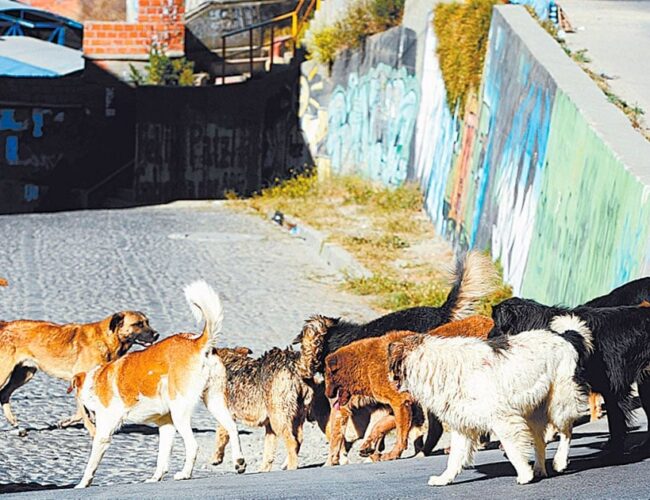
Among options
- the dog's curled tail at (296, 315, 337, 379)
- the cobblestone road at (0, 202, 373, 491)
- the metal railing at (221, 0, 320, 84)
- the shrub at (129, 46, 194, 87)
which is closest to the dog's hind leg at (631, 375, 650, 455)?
the dog's curled tail at (296, 315, 337, 379)

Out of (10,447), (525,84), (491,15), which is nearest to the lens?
(10,447)

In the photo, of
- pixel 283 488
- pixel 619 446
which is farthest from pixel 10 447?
pixel 619 446

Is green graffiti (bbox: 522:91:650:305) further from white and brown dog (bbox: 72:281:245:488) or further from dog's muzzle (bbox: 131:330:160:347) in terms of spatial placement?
dog's muzzle (bbox: 131:330:160:347)

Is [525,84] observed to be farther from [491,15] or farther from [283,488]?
[283,488]

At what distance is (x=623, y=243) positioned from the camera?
9.90 metres

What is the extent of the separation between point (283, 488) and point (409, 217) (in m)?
14.5

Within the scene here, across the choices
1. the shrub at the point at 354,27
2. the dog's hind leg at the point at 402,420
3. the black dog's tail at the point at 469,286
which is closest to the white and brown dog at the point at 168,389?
the dog's hind leg at the point at 402,420

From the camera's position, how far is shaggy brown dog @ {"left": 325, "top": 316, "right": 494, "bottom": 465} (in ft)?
27.0

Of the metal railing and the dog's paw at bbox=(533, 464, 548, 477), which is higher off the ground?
the metal railing

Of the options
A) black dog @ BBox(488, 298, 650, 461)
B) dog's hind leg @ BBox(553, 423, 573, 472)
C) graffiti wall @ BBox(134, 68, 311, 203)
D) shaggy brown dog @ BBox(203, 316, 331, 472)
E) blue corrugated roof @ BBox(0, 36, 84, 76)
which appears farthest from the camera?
graffiti wall @ BBox(134, 68, 311, 203)

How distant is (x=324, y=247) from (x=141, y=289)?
12.9 ft

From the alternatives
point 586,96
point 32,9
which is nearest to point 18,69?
point 32,9

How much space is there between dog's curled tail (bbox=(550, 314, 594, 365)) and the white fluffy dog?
0.03 meters

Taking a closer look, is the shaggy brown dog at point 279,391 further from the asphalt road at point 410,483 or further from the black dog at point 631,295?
the black dog at point 631,295
